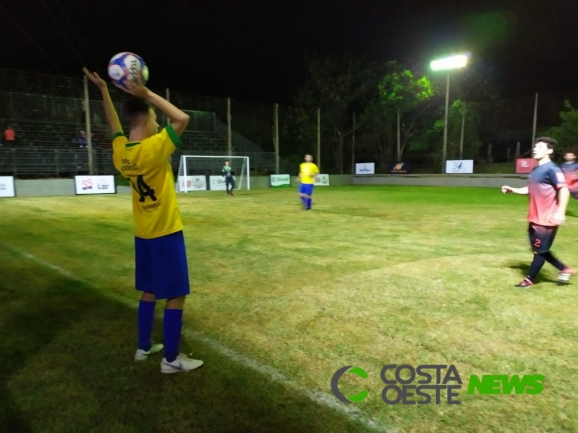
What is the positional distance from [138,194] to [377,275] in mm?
3867

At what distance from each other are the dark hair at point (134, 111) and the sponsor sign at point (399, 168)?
1442 inches

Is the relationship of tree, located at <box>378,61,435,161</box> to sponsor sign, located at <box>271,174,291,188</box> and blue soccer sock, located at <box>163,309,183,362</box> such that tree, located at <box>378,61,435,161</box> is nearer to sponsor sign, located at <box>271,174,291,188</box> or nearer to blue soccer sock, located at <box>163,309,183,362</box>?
sponsor sign, located at <box>271,174,291,188</box>

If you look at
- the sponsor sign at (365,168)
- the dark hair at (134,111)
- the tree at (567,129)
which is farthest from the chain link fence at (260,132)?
the dark hair at (134,111)

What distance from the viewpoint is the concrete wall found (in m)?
30.6

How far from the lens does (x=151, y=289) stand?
3352 millimetres

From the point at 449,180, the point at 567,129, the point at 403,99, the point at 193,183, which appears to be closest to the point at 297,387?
the point at 193,183

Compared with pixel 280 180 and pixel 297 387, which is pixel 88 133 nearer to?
pixel 280 180

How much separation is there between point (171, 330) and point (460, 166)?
3408 cm

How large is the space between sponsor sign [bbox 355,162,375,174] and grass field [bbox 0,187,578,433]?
3177 cm

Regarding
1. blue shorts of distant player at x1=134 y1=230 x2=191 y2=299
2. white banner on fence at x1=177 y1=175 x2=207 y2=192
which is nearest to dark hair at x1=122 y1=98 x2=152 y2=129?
blue shorts of distant player at x1=134 y1=230 x2=191 y2=299

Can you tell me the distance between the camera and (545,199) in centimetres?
522

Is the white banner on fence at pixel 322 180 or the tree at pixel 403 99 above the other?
the tree at pixel 403 99

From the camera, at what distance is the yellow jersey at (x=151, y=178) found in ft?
9.95

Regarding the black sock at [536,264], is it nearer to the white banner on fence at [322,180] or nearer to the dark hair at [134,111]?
the dark hair at [134,111]
